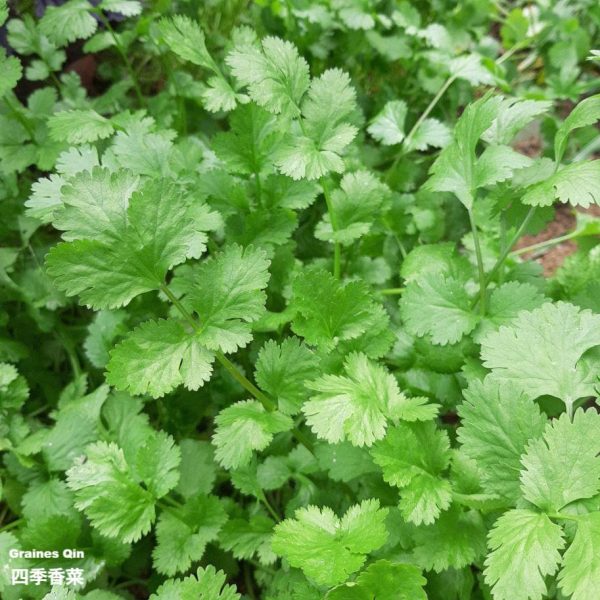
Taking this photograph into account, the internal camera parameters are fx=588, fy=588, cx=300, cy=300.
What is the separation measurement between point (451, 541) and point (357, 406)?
24 centimetres

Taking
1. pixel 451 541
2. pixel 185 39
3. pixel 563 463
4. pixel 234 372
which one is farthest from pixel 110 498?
pixel 185 39

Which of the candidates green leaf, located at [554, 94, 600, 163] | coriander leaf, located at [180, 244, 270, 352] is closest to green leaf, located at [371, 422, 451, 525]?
coriander leaf, located at [180, 244, 270, 352]

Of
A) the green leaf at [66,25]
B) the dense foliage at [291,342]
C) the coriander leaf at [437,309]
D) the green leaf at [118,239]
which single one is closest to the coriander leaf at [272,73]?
the dense foliage at [291,342]

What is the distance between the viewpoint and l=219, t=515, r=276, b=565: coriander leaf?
3.18 feet

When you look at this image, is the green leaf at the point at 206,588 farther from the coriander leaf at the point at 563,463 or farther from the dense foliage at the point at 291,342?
the coriander leaf at the point at 563,463

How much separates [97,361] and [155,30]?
2.54ft

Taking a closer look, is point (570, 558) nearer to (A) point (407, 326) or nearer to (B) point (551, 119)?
(A) point (407, 326)

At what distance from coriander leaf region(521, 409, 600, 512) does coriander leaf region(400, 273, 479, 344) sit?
26 centimetres

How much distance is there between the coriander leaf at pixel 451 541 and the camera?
32.1 inches

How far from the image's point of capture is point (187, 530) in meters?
0.97

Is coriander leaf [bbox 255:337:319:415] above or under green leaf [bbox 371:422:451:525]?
above

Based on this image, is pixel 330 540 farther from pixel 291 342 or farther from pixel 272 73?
pixel 272 73

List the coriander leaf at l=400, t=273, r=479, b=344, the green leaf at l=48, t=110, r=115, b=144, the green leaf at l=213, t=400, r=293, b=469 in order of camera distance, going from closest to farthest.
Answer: the green leaf at l=213, t=400, r=293, b=469
the coriander leaf at l=400, t=273, r=479, b=344
the green leaf at l=48, t=110, r=115, b=144

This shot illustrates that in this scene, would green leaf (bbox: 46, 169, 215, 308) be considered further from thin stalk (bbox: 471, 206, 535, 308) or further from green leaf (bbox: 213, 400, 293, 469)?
thin stalk (bbox: 471, 206, 535, 308)
